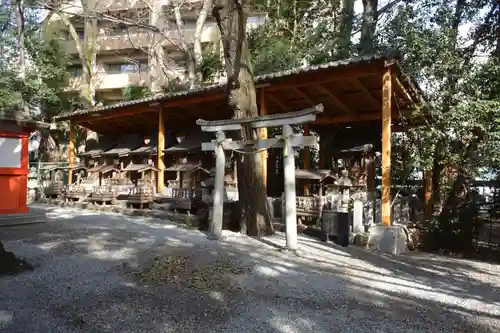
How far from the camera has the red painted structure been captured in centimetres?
925

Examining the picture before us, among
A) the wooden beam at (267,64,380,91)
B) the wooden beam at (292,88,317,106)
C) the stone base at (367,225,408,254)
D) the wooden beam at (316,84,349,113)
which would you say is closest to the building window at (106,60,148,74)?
the wooden beam at (292,88,317,106)

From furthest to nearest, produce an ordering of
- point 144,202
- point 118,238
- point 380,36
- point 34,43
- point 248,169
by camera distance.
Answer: point 34,43 < point 380,36 < point 144,202 < point 248,169 < point 118,238

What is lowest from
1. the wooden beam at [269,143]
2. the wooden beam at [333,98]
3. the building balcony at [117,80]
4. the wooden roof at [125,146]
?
the wooden beam at [269,143]

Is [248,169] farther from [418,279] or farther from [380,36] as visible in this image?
[380,36]

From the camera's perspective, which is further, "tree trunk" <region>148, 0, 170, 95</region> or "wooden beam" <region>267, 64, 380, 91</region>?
"tree trunk" <region>148, 0, 170, 95</region>

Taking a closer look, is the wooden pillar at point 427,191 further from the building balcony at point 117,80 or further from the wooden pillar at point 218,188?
the building balcony at point 117,80

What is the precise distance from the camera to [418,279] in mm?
5691

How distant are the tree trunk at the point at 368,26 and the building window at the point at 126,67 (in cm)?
1744

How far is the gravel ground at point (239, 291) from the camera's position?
3.71 metres

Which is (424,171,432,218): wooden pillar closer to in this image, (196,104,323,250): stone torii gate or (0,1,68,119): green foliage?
(196,104,323,250): stone torii gate

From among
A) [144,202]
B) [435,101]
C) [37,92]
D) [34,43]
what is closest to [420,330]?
[435,101]

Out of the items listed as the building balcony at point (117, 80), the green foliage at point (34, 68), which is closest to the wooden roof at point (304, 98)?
the green foliage at point (34, 68)

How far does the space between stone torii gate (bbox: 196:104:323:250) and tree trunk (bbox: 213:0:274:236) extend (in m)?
0.45

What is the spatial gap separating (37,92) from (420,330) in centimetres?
2315
